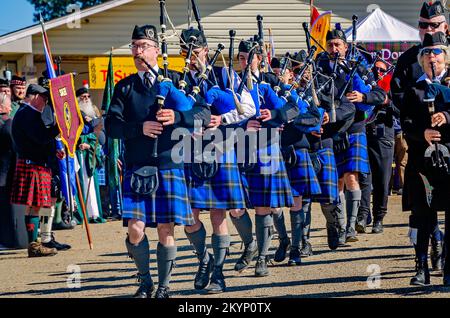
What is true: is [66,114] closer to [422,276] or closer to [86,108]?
[86,108]

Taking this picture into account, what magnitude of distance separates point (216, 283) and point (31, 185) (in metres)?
3.81

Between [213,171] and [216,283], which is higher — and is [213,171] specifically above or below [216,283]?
above

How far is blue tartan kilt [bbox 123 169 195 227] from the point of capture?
694cm

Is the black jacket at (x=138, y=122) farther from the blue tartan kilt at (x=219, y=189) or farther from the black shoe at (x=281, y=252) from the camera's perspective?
the black shoe at (x=281, y=252)

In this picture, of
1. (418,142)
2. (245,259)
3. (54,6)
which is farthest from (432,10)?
(54,6)

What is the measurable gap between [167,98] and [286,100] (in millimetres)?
1676

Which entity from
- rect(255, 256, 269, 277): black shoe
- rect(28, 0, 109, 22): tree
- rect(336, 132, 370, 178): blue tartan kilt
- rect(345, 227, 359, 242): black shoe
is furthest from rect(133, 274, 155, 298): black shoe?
rect(28, 0, 109, 22): tree

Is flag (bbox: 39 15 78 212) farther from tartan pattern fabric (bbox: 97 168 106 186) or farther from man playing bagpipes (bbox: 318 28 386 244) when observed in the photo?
tartan pattern fabric (bbox: 97 168 106 186)

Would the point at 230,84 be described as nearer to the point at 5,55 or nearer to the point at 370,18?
the point at 370,18

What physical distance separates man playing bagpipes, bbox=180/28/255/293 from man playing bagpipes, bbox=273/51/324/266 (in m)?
1.08

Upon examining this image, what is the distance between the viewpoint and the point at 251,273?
8539 millimetres

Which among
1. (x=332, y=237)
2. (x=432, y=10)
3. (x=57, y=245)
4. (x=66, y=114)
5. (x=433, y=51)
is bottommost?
(x=57, y=245)

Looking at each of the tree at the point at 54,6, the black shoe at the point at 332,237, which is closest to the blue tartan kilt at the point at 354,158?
the black shoe at the point at 332,237

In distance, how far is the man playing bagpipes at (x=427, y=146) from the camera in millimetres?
7055
